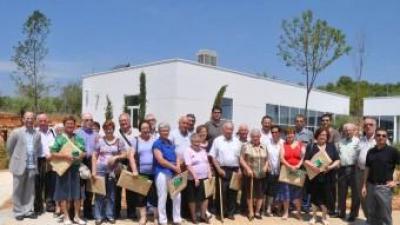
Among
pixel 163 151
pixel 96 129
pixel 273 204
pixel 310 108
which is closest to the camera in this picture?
pixel 163 151

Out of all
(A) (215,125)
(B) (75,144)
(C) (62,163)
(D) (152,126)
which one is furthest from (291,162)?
(C) (62,163)

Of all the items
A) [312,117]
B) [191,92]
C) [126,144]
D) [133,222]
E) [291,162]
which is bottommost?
[133,222]

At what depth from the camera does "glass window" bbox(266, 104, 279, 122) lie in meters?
30.0

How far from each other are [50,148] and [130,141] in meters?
1.30

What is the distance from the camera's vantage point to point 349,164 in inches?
360

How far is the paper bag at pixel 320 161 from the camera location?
29.2 feet

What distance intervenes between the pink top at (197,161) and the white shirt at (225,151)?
0.27 meters

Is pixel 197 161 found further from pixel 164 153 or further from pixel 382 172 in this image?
pixel 382 172

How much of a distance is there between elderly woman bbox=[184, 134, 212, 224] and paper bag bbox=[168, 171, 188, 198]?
187 millimetres

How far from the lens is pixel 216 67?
26172mm

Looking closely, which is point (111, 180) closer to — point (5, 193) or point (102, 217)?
point (102, 217)

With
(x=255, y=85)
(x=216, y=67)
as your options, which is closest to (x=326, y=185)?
(x=216, y=67)

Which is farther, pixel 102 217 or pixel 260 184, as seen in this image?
pixel 260 184

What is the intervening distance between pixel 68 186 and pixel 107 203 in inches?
27.8
